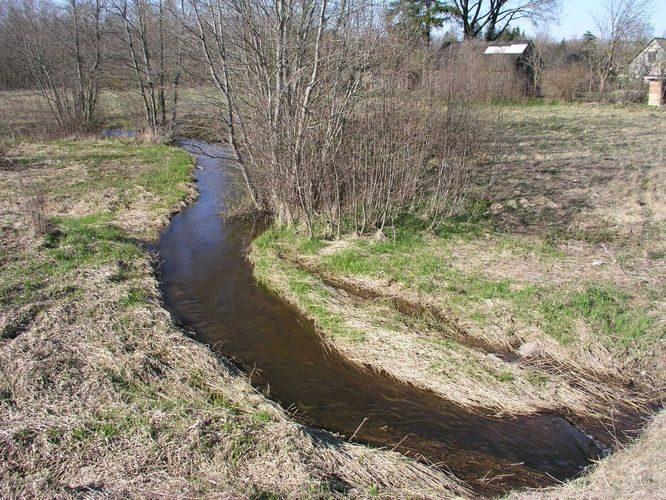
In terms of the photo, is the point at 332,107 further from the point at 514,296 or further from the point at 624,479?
the point at 624,479

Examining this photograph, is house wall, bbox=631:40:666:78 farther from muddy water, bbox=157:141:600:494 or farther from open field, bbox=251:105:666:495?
muddy water, bbox=157:141:600:494

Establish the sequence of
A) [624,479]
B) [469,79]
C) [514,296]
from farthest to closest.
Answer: [469,79] < [514,296] < [624,479]

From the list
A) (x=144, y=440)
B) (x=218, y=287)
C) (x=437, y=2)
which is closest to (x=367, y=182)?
(x=218, y=287)

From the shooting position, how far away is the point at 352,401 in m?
6.13

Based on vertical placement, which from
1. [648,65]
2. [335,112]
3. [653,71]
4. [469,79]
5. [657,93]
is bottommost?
[335,112]

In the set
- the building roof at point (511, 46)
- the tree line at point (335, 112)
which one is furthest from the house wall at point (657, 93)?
the tree line at point (335, 112)

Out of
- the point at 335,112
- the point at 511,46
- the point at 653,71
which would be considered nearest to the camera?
the point at 335,112

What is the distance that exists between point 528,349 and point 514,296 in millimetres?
1071

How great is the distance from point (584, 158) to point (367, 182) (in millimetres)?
9264

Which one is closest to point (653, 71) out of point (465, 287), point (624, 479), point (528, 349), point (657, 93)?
point (657, 93)

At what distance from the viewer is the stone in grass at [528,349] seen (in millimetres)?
6738

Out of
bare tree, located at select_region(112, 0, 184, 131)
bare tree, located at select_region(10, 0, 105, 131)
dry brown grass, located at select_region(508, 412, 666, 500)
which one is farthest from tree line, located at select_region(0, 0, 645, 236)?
bare tree, located at select_region(10, 0, 105, 131)

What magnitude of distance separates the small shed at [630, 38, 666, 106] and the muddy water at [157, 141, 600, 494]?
2850 centimetres

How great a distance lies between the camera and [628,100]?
99.0 feet
